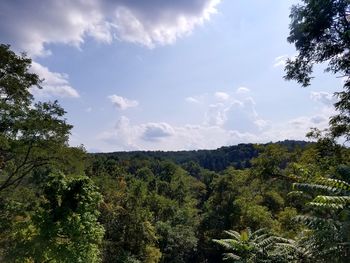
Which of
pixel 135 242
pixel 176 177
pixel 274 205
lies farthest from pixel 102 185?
pixel 176 177

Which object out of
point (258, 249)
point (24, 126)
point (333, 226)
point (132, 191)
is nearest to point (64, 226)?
point (24, 126)

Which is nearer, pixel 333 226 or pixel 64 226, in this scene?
pixel 333 226

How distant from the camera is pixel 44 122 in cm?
1858

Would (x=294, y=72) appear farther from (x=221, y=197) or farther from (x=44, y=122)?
(x=221, y=197)

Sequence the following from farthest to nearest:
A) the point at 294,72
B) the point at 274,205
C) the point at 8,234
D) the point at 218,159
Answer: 1. the point at 218,159
2. the point at 274,205
3. the point at 8,234
4. the point at 294,72

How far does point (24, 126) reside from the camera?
1819 centimetres

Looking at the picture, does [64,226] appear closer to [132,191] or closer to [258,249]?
[258,249]

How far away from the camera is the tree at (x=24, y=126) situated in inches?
716

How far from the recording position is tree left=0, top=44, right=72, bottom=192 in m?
18.2

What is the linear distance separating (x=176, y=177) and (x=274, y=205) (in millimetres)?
46410

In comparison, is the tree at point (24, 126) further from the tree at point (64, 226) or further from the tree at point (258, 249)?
the tree at point (258, 249)

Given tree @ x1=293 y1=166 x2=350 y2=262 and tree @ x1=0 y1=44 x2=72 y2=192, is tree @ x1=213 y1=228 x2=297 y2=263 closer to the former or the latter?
tree @ x1=293 y1=166 x2=350 y2=262

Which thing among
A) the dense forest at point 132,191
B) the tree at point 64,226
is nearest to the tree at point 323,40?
the dense forest at point 132,191

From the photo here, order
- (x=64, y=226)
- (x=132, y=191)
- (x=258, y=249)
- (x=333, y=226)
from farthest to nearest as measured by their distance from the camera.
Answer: (x=132, y=191) → (x=64, y=226) → (x=258, y=249) → (x=333, y=226)
